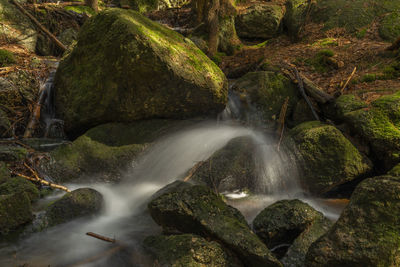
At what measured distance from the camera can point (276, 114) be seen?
709 cm

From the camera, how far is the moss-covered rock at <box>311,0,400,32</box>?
10469mm

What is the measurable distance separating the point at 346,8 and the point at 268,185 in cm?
968

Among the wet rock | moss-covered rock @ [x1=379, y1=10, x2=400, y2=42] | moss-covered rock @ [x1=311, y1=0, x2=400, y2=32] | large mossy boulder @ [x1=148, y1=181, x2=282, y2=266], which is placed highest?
moss-covered rock @ [x1=311, y1=0, x2=400, y2=32]

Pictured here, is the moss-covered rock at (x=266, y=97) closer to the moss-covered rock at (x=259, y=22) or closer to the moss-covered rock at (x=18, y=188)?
the moss-covered rock at (x=18, y=188)

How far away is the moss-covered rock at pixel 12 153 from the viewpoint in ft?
16.5

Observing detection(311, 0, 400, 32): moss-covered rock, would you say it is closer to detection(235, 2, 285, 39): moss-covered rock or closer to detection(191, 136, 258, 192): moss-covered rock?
detection(235, 2, 285, 39): moss-covered rock

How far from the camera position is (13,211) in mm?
3533

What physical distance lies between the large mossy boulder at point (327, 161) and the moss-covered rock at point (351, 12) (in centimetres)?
721

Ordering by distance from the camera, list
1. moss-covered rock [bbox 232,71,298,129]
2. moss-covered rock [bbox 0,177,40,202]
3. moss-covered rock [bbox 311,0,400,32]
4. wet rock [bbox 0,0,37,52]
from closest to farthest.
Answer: moss-covered rock [bbox 0,177,40,202] < moss-covered rock [bbox 232,71,298,129] < wet rock [bbox 0,0,37,52] < moss-covered rock [bbox 311,0,400,32]

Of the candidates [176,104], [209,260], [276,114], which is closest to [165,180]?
[176,104]

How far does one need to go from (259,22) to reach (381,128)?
8.74 m

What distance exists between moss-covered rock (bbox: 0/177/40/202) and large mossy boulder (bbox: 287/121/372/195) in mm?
4527

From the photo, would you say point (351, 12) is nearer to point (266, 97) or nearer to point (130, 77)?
point (266, 97)

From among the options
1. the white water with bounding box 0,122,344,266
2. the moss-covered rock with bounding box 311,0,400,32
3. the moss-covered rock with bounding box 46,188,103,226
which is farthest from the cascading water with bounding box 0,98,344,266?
the moss-covered rock with bounding box 311,0,400,32
